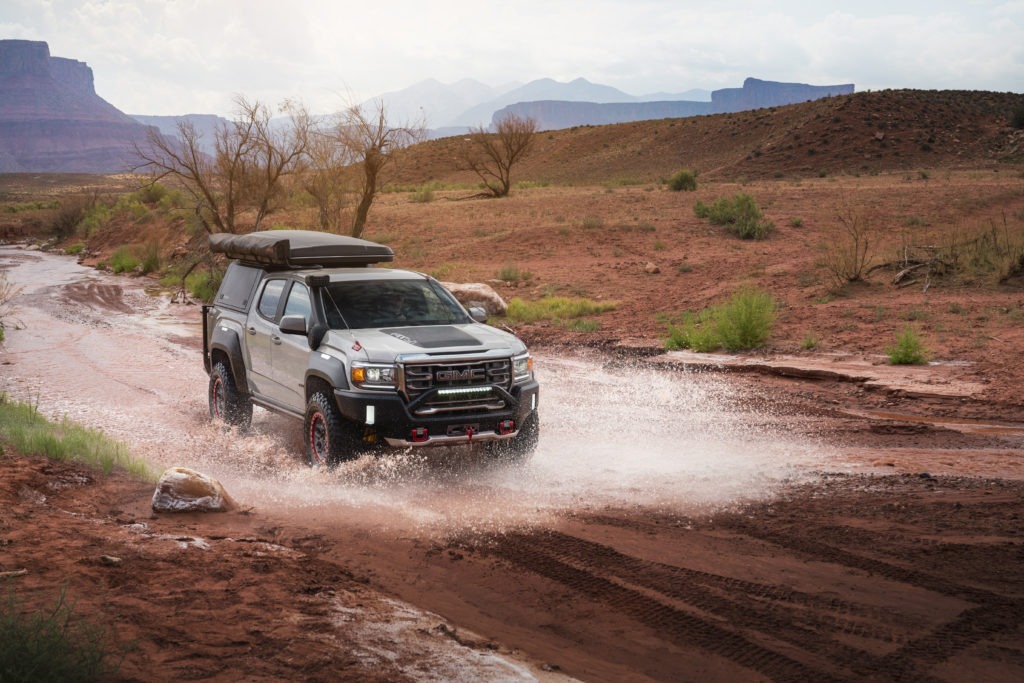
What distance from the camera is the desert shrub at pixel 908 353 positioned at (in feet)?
46.1

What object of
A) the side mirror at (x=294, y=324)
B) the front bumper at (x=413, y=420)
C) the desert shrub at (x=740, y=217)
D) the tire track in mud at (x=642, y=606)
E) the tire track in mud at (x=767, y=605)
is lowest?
the tire track in mud at (x=642, y=606)

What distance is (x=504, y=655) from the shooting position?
509 cm

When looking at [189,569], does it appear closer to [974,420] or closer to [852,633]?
[852,633]

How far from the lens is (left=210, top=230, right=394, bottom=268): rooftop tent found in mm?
9773

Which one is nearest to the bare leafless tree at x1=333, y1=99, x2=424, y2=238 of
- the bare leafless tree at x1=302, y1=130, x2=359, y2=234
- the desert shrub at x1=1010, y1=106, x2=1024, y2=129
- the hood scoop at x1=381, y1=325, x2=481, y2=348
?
the bare leafless tree at x1=302, y1=130, x2=359, y2=234

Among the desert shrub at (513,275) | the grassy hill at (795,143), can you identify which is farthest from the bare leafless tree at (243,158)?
the grassy hill at (795,143)

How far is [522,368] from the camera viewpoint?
28.0 feet

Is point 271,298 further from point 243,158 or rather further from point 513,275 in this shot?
point 243,158

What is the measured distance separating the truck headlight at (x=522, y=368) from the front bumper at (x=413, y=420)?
257 mm

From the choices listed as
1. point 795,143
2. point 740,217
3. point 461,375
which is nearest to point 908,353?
point 461,375

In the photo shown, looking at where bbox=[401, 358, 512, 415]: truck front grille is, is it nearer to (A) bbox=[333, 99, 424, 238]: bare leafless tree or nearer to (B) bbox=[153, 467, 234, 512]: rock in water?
(B) bbox=[153, 467, 234, 512]: rock in water

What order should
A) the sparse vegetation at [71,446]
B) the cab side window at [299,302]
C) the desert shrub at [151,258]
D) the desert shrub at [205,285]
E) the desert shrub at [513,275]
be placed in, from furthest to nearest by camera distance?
the desert shrub at [151,258] → the desert shrub at [205,285] → the desert shrub at [513,275] → the cab side window at [299,302] → the sparse vegetation at [71,446]

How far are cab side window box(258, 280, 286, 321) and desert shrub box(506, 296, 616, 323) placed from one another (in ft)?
36.4

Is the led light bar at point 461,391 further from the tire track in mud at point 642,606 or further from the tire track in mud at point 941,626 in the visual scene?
the tire track in mud at point 941,626
